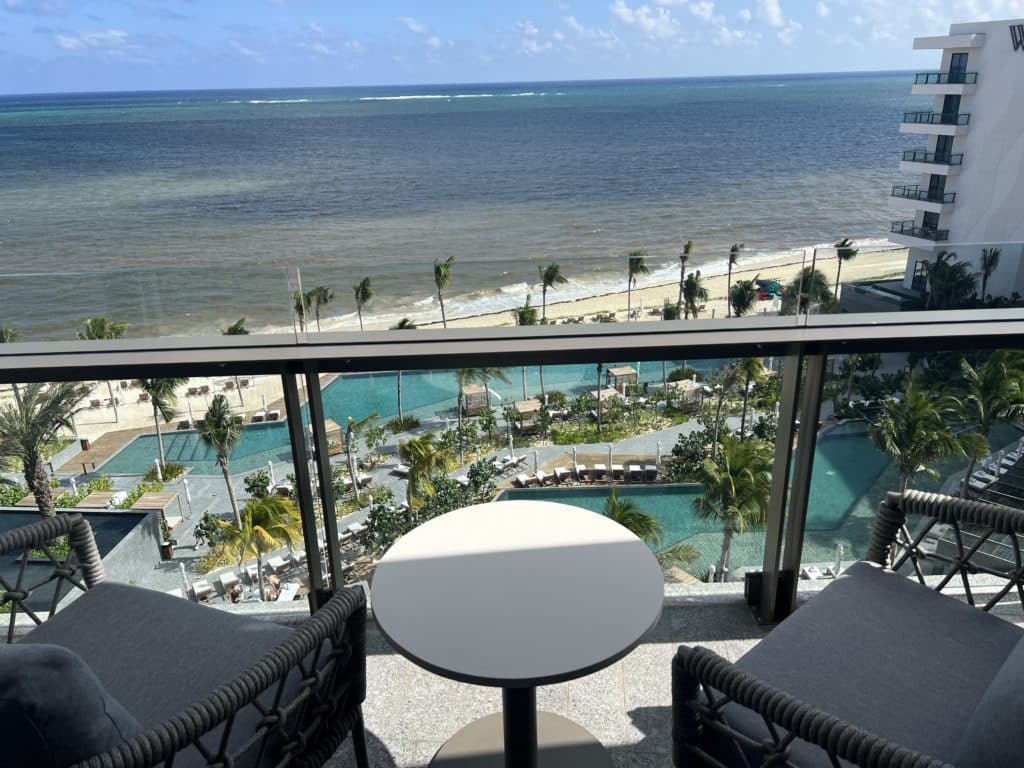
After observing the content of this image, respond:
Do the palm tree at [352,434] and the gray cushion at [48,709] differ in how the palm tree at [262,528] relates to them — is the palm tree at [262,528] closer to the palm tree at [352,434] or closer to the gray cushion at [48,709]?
the palm tree at [352,434]

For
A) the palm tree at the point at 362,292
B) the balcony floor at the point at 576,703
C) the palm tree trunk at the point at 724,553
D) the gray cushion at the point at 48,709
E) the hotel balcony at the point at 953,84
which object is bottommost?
the balcony floor at the point at 576,703

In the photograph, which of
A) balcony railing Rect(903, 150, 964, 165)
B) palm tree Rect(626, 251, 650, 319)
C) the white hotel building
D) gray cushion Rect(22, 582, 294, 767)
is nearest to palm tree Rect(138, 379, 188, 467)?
gray cushion Rect(22, 582, 294, 767)

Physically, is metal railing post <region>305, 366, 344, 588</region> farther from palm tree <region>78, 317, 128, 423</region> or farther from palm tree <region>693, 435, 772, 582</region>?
palm tree <region>693, 435, 772, 582</region>

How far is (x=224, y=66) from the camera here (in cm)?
8469

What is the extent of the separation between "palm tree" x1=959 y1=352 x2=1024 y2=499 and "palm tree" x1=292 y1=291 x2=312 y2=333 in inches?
79.8

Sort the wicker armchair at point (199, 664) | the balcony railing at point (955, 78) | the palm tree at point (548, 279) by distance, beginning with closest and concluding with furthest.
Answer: the wicker armchair at point (199, 664) < the palm tree at point (548, 279) < the balcony railing at point (955, 78)

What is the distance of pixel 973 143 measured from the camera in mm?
34969

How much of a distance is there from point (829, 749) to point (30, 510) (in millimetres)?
2355

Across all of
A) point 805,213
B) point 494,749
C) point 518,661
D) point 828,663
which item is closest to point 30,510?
point 494,749

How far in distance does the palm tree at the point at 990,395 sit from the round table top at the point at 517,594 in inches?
50.9

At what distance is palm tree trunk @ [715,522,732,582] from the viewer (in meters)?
Answer: 2.55

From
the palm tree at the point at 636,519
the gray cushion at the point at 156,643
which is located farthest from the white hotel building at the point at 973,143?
the gray cushion at the point at 156,643

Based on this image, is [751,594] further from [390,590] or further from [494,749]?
[390,590]

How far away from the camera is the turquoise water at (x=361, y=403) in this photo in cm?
224
